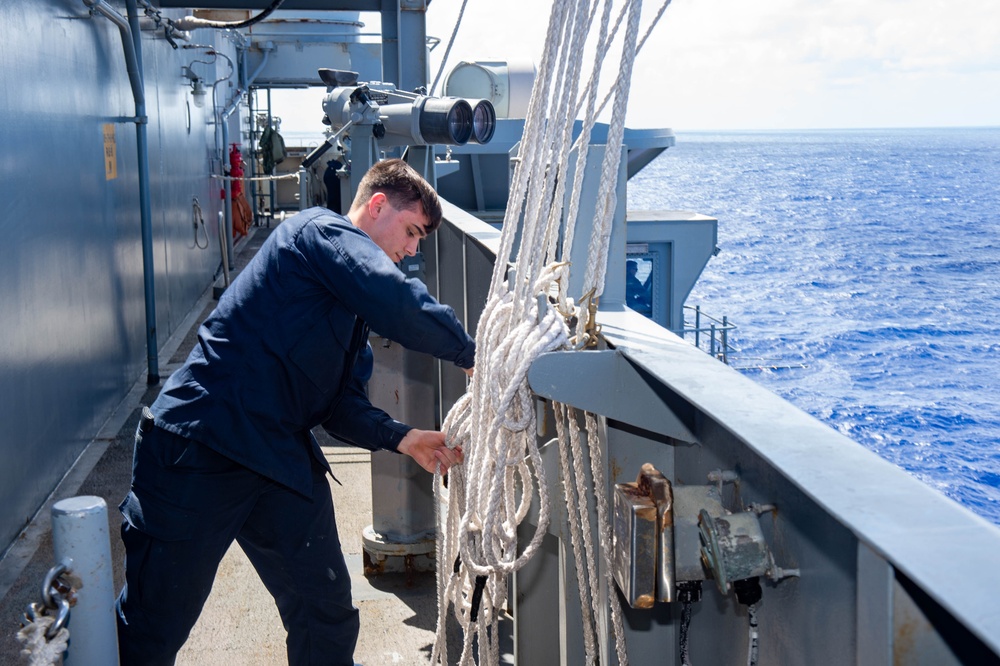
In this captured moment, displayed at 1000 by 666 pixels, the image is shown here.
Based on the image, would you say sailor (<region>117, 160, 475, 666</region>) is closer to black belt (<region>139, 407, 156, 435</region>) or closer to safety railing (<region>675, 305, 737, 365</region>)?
black belt (<region>139, 407, 156, 435</region>)

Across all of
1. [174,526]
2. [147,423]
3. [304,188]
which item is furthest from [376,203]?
[304,188]

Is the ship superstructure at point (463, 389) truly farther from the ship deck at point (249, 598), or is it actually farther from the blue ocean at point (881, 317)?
the blue ocean at point (881, 317)

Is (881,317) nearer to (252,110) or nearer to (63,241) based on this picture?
(252,110)

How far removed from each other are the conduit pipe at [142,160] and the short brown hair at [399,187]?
15.5 feet

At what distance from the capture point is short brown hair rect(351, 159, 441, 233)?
2.79 meters

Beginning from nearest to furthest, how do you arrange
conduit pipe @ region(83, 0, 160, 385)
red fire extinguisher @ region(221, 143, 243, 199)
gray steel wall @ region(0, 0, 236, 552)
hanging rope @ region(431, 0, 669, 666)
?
hanging rope @ region(431, 0, 669, 666) < gray steel wall @ region(0, 0, 236, 552) < conduit pipe @ region(83, 0, 160, 385) < red fire extinguisher @ region(221, 143, 243, 199)

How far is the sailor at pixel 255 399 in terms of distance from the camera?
2.60m

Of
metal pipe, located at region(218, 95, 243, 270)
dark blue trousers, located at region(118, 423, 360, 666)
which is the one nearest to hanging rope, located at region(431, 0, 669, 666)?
dark blue trousers, located at region(118, 423, 360, 666)

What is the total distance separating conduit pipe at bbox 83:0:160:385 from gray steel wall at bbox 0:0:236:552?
100 mm

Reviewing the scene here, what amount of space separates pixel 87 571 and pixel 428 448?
98 centimetres

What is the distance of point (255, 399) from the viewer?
2668 mm

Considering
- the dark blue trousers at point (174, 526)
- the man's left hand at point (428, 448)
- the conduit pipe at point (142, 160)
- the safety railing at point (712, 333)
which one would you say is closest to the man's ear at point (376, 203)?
the man's left hand at point (428, 448)

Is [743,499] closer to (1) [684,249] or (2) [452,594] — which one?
(2) [452,594]

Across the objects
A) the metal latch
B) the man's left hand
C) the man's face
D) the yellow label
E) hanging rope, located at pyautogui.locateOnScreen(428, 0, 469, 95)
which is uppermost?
hanging rope, located at pyautogui.locateOnScreen(428, 0, 469, 95)
